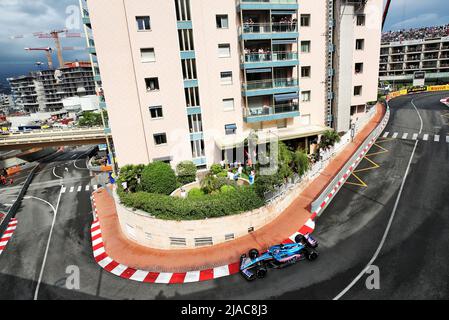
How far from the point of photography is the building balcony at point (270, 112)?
2802 centimetres

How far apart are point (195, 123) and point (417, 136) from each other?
2745 centimetres

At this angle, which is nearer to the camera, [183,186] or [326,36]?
[183,186]

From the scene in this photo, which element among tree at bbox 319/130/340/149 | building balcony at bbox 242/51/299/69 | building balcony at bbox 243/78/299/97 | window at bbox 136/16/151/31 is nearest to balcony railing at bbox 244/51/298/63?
building balcony at bbox 242/51/299/69

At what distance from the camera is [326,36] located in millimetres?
29812

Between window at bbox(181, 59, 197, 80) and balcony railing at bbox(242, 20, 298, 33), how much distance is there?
624 centimetres

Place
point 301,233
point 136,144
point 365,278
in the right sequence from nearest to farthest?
1. point 365,278
2. point 301,233
3. point 136,144

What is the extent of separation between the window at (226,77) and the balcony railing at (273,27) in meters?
4.33

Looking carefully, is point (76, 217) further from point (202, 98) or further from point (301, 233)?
point (301, 233)

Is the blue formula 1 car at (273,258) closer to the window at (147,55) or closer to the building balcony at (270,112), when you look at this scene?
the building balcony at (270,112)

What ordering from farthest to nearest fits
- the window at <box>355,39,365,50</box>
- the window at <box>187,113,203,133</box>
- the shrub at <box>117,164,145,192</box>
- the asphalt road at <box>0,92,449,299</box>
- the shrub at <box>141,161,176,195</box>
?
the window at <box>355,39,365,50</box>, the window at <box>187,113,203,133</box>, the shrub at <box>117,164,145,192</box>, the shrub at <box>141,161,176,195</box>, the asphalt road at <box>0,92,449,299</box>

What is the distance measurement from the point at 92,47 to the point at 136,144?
1110 cm

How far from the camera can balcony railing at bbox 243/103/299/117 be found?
28.2 m

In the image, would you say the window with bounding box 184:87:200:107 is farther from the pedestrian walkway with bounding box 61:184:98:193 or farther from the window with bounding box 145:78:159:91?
the pedestrian walkway with bounding box 61:184:98:193

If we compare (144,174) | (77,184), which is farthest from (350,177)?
(77,184)
